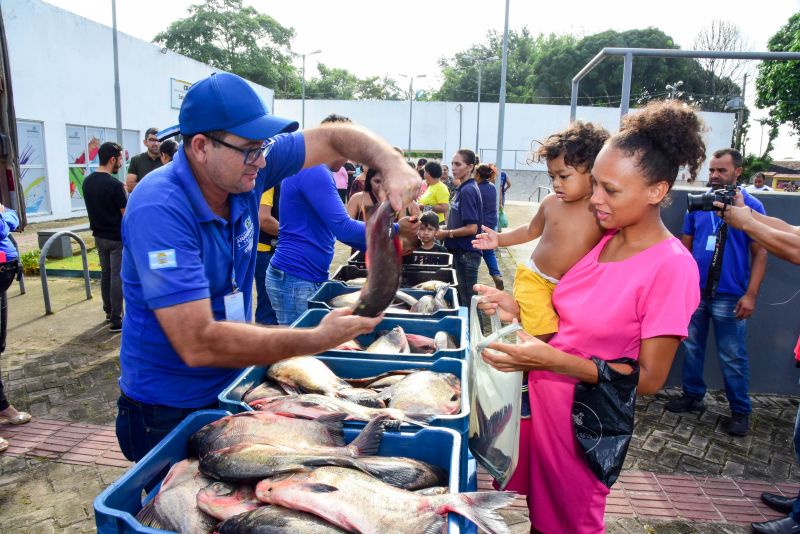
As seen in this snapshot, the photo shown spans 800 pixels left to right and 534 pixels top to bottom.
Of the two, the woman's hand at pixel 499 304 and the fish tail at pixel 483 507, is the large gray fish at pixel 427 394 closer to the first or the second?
the woman's hand at pixel 499 304

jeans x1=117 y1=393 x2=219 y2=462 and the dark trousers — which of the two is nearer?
jeans x1=117 y1=393 x2=219 y2=462

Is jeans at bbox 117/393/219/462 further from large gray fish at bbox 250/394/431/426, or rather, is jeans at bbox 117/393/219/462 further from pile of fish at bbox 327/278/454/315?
pile of fish at bbox 327/278/454/315

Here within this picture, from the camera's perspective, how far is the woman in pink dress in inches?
74.8

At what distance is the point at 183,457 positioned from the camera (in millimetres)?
1954

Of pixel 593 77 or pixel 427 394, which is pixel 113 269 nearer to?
pixel 427 394

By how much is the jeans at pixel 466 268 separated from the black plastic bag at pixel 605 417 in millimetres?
4991

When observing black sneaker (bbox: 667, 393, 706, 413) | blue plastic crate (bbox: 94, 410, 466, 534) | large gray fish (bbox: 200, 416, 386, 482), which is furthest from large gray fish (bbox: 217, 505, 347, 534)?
black sneaker (bbox: 667, 393, 706, 413)

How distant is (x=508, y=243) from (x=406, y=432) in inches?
79.4

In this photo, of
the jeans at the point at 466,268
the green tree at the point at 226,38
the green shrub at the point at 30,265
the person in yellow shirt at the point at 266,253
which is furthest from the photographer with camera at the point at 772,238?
the green tree at the point at 226,38

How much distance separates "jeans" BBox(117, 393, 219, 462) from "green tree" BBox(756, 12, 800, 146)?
86.3ft

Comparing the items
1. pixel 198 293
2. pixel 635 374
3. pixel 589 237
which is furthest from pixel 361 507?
pixel 589 237

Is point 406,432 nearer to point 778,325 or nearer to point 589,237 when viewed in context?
point 589,237

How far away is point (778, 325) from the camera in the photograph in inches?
203

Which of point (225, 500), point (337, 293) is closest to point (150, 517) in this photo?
point (225, 500)
